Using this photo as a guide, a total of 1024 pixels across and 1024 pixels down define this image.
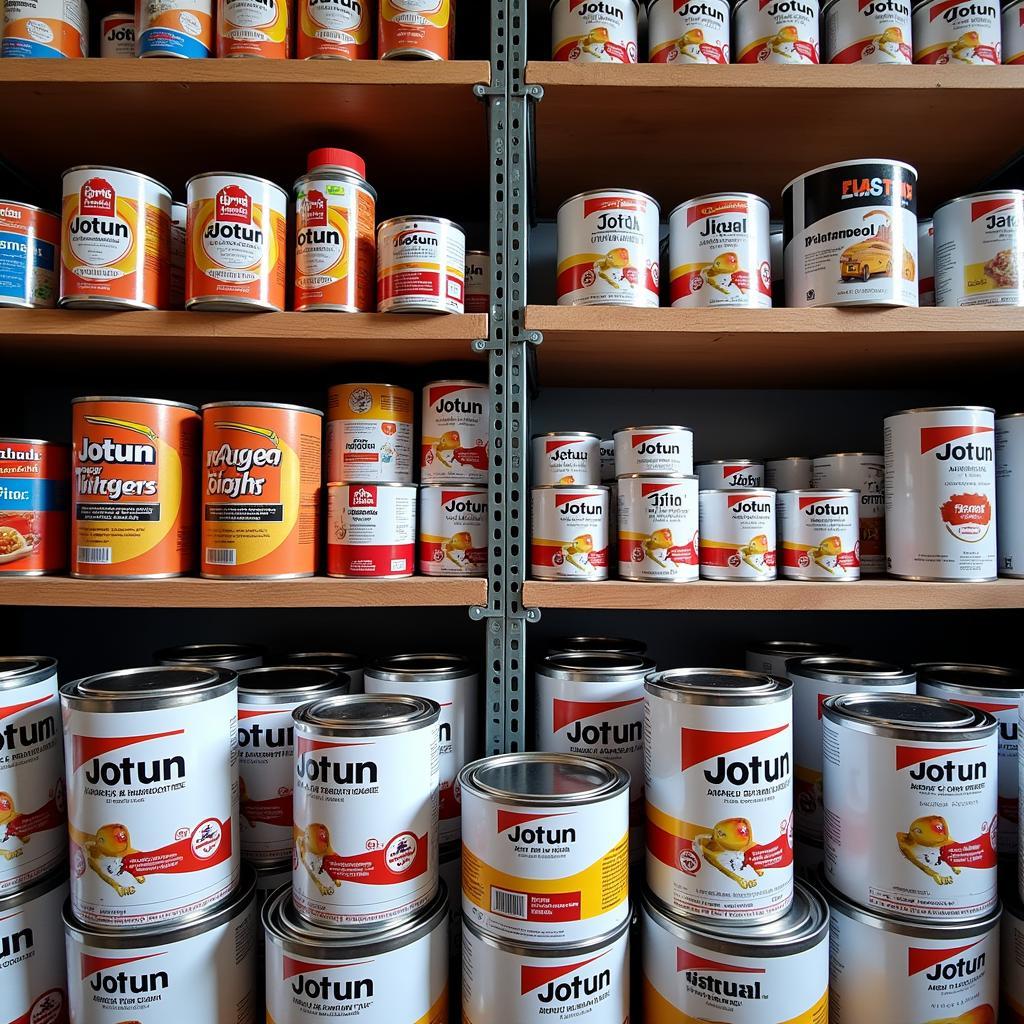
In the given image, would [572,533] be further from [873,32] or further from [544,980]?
[873,32]

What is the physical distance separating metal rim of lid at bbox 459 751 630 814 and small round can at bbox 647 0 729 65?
43.5 inches

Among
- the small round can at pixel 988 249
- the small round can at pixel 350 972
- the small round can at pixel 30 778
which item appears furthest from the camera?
the small round can at pixel 988 249

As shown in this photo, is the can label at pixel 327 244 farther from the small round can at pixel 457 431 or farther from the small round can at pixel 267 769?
the small round can at pixel 267 769

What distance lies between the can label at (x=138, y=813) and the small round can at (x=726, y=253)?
0.96 m

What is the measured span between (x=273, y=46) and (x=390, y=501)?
2.45 ft

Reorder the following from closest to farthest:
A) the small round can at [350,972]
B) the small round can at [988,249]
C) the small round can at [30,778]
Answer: the small round can at [350,972] → the small round can at [30,778] → the small round can at [988,249]

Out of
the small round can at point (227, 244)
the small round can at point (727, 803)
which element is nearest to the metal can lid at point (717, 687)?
the small round can at point (727, 803)

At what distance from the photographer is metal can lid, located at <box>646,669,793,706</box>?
0.85 m

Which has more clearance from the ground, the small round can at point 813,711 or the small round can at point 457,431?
the small round can at point 457,431

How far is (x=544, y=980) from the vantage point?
0.79 m

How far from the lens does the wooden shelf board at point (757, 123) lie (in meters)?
0.99

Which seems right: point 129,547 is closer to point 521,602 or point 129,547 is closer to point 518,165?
point 521,602

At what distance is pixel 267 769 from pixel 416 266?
2.60 ft

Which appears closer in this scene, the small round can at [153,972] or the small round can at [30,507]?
the small round can at [153,972]
